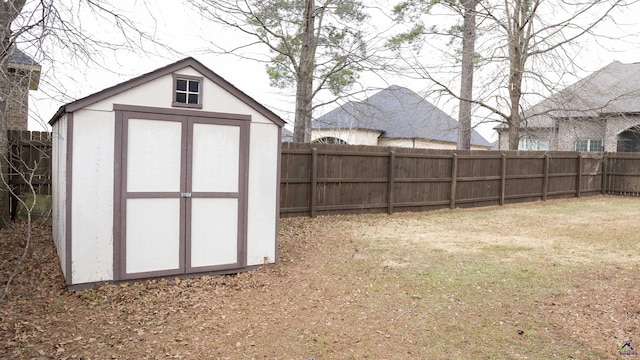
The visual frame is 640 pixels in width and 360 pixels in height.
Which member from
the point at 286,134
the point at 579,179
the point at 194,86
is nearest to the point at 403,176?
the point at 286,134

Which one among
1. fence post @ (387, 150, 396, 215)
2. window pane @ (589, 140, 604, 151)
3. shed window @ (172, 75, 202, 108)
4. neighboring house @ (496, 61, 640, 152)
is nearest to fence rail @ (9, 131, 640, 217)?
fence post @ (387, 150, 396, 215)

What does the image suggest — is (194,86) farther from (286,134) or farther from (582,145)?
(582,145)

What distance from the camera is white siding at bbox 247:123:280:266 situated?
20.1ft

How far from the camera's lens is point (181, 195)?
18.4ft

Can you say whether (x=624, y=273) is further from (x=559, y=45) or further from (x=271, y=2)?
(x=559, y=45)

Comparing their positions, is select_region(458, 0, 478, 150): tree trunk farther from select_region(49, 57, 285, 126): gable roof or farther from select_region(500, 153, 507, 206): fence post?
select_region(49, 57, 285, 126): gable roof

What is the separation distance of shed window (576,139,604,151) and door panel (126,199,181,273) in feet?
74.3

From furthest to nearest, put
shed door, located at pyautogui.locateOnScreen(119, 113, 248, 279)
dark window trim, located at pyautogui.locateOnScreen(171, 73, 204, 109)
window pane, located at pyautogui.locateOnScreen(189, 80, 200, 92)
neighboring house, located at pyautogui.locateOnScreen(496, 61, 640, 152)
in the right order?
neighboring house, located at pyautogui.locateOnScreen(496, 61, 640, 152)
window pane, located at pyautogui.locateOnScreen(189, 80, 200, 92)
dark window trim, located at pyautogui.locateOnScreen(171, 73, 204, 109)
shed door, located at pyautogui.locateOnScreen(119, 113, 248, 279)

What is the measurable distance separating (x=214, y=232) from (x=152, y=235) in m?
0.79

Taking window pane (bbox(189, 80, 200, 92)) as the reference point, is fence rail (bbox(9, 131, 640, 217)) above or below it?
below

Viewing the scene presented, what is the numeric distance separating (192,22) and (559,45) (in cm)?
1123

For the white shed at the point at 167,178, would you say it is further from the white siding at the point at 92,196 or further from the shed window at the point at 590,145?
the shed window at the point at 590,145

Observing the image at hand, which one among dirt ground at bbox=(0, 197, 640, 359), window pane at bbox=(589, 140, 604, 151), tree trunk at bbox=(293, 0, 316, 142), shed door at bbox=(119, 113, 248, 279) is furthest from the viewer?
window pane at bbox=(589, 140, 604, 151)

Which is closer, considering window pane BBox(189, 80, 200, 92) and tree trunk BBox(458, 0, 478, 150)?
window pane BBox(189, 80, 200, 92)
